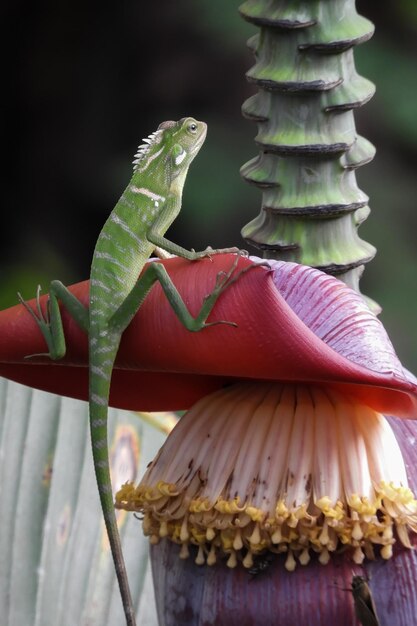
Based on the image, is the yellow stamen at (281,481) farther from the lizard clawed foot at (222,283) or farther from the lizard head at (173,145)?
the lizard head at (173,145)

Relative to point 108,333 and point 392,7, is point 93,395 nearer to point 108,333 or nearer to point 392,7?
point 108,333

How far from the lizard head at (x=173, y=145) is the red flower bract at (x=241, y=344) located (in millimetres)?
199

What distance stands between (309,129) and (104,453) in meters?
0.31

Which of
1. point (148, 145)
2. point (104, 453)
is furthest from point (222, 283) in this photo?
point (148, 145)

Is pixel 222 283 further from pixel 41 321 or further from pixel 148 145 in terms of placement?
pixel 148 145

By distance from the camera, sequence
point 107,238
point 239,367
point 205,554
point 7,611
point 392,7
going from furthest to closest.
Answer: point 392,7 → point 7,611 → point 107,238 → point 205,554 → point 239,367

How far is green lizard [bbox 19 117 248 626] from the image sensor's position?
0.93 meters

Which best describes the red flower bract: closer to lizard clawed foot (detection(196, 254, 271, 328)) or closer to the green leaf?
lizard clawed foot (detection(196, 254, 271, 328))

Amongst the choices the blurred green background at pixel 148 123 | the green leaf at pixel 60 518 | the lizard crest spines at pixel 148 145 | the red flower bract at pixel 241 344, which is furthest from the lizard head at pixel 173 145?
the blurred green background at pixel 148 123

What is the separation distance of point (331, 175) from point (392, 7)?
63.3 inches

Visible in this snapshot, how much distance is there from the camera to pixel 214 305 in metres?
0.82

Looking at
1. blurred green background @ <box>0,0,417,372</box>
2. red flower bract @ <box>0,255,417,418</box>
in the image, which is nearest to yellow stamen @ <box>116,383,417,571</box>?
red flower bract @ <box>0,255,417,418</box>

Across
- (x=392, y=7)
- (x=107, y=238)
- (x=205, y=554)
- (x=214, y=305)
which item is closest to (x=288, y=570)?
(x=205, y=554)

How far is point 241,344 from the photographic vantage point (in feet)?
2.59
